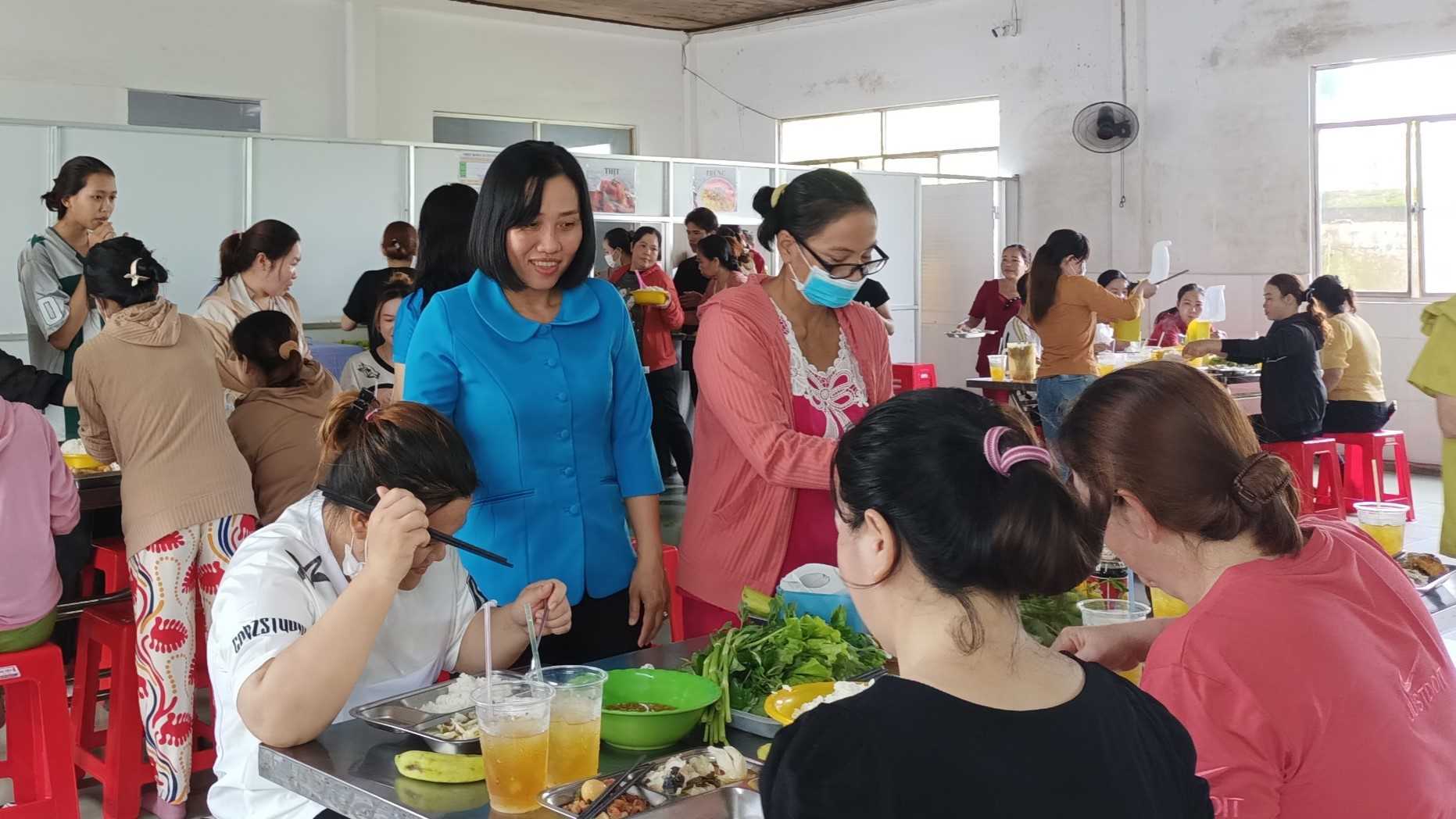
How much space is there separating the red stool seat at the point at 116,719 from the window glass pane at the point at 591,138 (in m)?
8.27

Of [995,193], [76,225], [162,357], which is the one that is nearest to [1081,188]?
[995,193]

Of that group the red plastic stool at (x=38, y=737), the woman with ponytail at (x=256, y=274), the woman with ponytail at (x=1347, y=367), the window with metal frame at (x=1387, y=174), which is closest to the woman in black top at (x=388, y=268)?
the woman with ponytail at (x=256, y=274)

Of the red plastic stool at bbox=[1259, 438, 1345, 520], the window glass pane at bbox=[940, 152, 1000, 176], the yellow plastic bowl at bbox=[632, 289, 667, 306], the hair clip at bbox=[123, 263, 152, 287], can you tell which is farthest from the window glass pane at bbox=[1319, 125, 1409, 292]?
the hair clip at bbox=[123, 263, 152, 287]

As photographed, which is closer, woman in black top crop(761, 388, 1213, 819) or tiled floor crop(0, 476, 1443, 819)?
woman in black top crop(761, 388, 1213, 819)

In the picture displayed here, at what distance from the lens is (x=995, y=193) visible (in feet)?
34.3

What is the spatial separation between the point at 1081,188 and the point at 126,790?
8.39 meters

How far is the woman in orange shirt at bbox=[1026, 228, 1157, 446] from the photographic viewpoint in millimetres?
6215

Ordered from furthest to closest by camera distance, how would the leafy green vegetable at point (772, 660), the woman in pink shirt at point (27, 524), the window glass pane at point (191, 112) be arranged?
the window glass pane at point (191, 112) < the woman in pink shirt at point (27, 524) < the leafy green vegetable at point (772, 660)

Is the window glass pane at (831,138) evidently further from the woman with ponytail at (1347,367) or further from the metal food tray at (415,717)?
the metal food tray at (415,717)

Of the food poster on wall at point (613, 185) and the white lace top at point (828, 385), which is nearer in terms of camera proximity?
the white lace top at point (828, 385)

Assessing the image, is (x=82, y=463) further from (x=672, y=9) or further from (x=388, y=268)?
(x=672, y=9)

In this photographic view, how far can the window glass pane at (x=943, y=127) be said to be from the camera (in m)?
10.8

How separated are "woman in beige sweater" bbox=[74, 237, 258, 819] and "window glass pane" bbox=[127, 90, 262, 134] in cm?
632

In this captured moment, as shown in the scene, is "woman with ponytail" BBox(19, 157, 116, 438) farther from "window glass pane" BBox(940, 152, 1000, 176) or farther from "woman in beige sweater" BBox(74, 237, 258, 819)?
"window glass pane" BBox(940, 152, 1000, 176)
